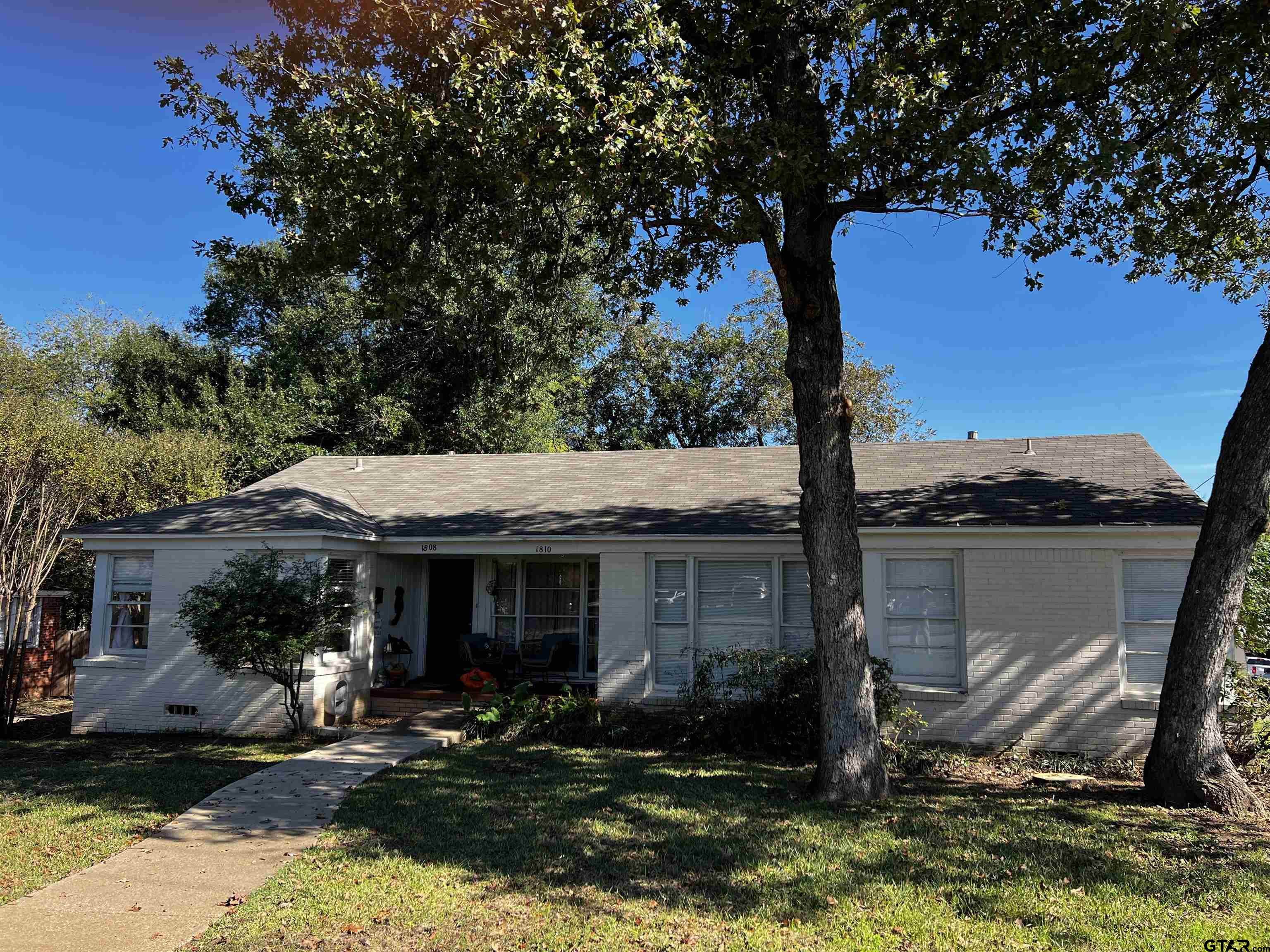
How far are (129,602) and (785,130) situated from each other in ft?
41.5

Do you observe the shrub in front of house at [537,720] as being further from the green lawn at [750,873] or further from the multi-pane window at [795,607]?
the multi-pane window at [795,607]

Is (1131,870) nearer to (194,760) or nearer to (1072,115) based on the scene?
(1072,115)

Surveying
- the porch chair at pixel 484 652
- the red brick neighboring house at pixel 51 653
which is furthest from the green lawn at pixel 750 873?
the red brick neighboring house at pixel 51 653

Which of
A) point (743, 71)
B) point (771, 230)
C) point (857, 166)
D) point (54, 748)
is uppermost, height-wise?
point (743, 71)

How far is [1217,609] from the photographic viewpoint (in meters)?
8.17

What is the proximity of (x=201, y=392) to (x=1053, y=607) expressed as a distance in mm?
25832

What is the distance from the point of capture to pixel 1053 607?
444 inches

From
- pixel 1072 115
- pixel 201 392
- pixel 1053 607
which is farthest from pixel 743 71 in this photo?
pixel 201 392

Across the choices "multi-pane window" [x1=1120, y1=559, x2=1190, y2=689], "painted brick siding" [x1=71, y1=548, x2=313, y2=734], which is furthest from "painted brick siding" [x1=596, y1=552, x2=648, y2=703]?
"multi-pane window" [x1=1120, y1=559, x2=1190, y2=689]

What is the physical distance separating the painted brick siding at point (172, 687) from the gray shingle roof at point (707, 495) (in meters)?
0.78

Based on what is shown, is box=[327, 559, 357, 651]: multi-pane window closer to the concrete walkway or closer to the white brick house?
the white brick house

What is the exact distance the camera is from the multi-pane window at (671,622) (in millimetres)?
13102

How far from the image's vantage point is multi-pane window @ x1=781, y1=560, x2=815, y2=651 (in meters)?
12.8

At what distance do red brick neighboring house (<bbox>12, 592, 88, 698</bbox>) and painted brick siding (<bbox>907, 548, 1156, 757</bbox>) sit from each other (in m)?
17.5
